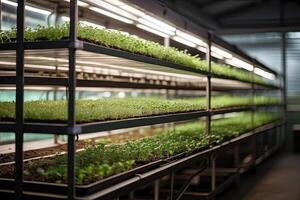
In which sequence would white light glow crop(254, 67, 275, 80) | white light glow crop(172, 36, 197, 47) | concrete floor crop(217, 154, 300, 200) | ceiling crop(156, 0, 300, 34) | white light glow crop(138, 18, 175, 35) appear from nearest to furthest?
1. white light glow crop(138, 18, 175, 35)
2. white light glow crop(172, 36, 197, 47)
3. concrete floor crop(217, 154, 300, 200)
4. white light glow crop(254, 67, 275, 80)
5. ceiling crop(156, 0, 300, 34)

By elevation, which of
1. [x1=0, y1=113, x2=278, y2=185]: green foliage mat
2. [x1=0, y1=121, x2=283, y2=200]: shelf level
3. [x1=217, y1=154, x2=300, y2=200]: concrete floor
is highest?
[x1=0, y1=113, x2=278, y2=185]: green foliage mat

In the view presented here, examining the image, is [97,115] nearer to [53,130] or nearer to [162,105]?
[53,130]

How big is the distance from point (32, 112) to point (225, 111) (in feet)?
11.1

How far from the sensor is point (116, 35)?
3029 mm

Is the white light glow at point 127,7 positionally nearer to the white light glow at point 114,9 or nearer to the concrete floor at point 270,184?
the white light glow at point 114,9

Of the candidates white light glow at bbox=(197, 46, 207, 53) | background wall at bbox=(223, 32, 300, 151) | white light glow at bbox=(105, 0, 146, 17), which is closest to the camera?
white light glow at bbox=(105, 0, 146, 17)

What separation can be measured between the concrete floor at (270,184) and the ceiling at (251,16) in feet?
12.5

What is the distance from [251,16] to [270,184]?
5944 mm

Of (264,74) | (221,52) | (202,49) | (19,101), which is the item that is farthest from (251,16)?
(19,101)

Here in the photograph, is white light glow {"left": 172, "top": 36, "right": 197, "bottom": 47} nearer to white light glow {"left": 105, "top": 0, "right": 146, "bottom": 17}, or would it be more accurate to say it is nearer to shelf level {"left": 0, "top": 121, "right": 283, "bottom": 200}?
white light glow {"left": 105, "top": 0, "right": 146, "bottom": 17}

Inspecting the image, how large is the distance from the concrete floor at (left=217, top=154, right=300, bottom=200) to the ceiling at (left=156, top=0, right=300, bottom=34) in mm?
3814

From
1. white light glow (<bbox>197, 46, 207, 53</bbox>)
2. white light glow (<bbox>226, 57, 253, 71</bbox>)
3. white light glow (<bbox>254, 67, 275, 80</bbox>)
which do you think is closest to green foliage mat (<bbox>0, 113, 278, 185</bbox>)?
white light glow (<bbox>197, 46, 207, 53</bbox>)

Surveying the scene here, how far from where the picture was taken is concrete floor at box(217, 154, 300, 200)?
561 centimetres

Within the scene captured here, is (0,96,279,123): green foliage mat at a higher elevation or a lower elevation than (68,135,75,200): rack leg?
higher
